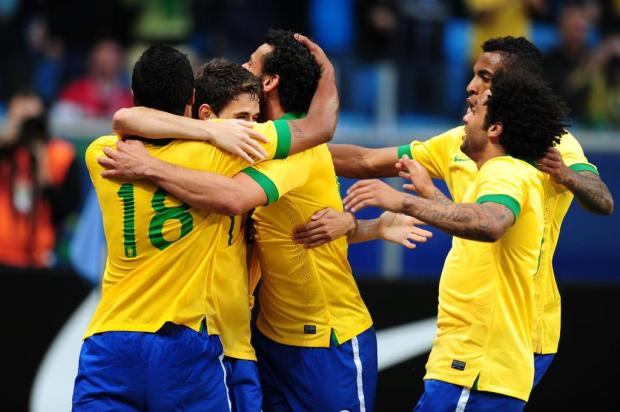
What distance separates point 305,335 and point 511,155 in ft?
4.28

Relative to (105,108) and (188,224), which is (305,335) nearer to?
(188,224)

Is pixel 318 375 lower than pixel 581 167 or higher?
lower

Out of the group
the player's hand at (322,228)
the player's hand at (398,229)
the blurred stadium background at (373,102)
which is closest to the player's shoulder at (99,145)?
the player's hand at (322,228)

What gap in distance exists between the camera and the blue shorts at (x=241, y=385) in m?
5.14

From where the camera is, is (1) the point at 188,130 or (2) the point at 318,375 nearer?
(1) the point at 188,130

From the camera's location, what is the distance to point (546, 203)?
5.23m

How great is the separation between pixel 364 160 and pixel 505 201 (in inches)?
59.6

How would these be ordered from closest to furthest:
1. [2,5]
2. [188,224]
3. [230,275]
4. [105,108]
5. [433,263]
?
[188,224]
[230,275]
[433,263]
[105,108]
[2,5]

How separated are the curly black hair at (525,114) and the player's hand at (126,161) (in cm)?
149

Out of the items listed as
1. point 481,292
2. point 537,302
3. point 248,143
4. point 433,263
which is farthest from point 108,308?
point 433,263

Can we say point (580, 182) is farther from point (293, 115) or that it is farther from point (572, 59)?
point (572, 59)

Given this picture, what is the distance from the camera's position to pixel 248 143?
187 inches

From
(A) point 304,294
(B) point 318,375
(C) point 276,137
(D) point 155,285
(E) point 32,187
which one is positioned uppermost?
(C) point 276,137

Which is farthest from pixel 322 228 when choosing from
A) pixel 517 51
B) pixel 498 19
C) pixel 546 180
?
pixel 498 19
